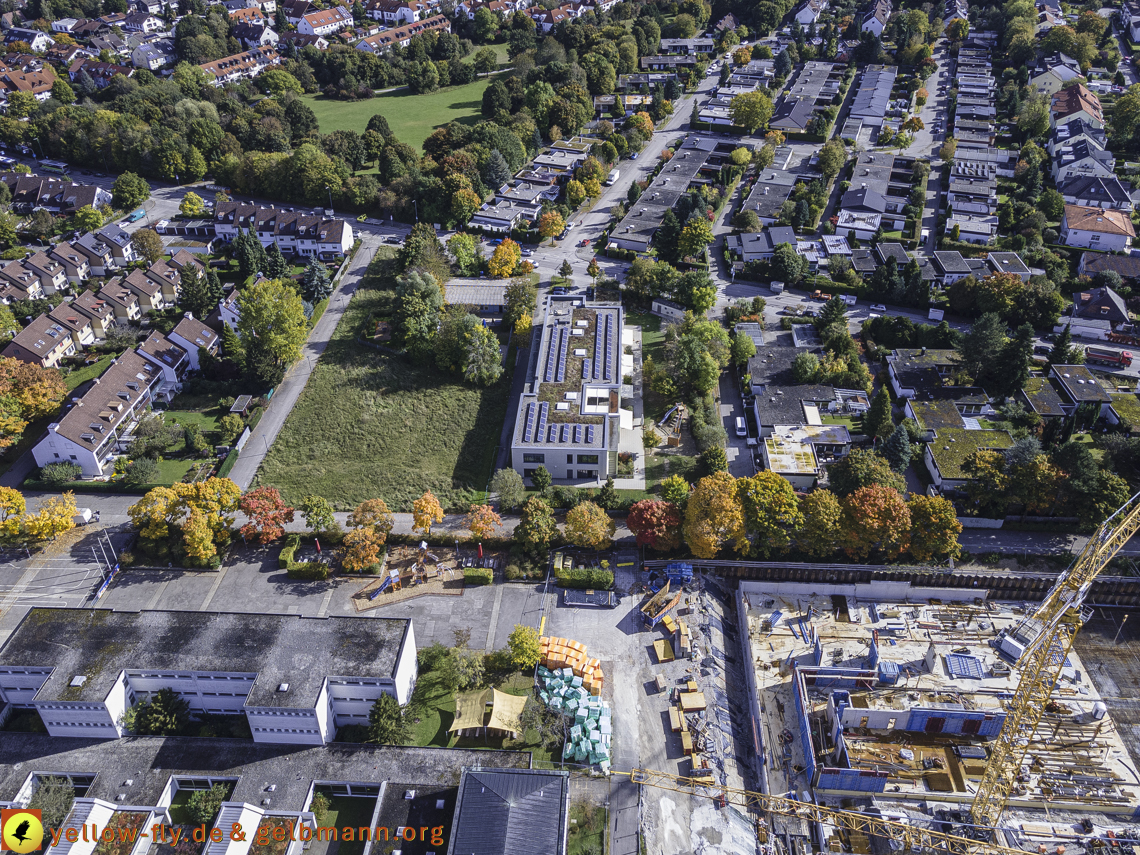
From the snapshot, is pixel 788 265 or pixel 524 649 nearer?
pixel 524 649

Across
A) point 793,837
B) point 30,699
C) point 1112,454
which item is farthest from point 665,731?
point 1112,454

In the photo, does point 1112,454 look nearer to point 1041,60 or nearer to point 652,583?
point 652,583

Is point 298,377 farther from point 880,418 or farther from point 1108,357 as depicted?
point 1108,357

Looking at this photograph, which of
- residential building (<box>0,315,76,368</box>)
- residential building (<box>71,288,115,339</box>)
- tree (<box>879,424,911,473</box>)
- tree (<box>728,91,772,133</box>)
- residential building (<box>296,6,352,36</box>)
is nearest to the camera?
tree (<box>879,424,911,473</box>)

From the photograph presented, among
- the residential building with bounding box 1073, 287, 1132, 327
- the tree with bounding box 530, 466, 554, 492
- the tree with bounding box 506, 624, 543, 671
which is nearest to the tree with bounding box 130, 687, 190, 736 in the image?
the tree with bounding box 506, 624, 543, 671

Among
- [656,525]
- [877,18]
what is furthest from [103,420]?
[877,18]

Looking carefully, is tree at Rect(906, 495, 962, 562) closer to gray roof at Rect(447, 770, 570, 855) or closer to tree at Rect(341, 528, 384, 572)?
gray roof at Rect(447, 770, 570, 855)
